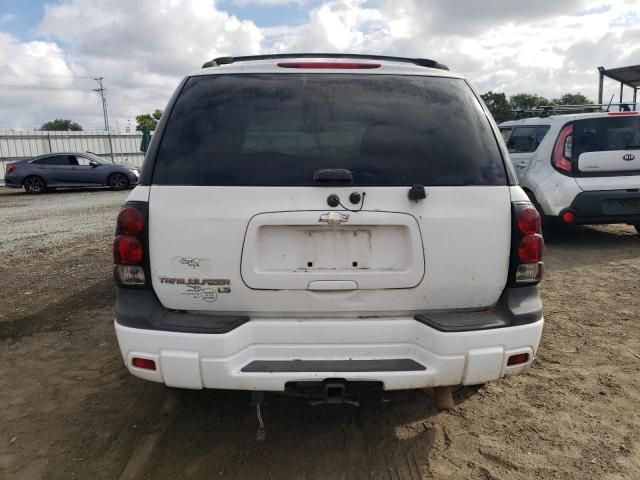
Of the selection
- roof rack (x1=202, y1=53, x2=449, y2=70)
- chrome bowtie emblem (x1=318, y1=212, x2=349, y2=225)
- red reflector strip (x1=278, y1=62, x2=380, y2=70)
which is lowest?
chrome bowtie emblem (x1=318, y1=212, x2=349, y2=225)

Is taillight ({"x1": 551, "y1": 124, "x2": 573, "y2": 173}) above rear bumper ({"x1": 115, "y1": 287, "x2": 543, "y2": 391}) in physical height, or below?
above

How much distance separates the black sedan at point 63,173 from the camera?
18.4 meters

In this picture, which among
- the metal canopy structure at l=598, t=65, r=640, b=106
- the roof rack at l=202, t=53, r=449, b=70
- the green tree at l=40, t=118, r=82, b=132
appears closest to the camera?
the roof rack at l=202, t=53, r=449, b=70

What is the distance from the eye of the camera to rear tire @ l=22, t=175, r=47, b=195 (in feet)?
60.6

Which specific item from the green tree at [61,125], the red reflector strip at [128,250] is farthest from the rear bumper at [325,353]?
the green tree at [61,125]

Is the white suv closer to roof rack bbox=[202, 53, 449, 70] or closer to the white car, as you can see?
roof rack bbox=[202, 53, 449, 70]

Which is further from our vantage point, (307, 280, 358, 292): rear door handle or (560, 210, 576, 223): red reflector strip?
(560, 210, 576, 223): red reflector strip

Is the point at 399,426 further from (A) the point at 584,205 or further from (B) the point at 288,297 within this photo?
(A) the point at 584,205

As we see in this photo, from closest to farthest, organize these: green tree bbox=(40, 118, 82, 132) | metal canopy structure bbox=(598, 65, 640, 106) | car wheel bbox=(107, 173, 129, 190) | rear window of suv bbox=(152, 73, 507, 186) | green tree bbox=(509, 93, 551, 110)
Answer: rear window of suv bbox=(152, 73, 507, 186) → metal canopy structure bbox=(598, 65, 640, 106) → car wheel bbox=(107, 173, 129, 190) → green tree bbox=(509, 93, 551, 110) → green tree bbox=(40, 118, 82, 132)

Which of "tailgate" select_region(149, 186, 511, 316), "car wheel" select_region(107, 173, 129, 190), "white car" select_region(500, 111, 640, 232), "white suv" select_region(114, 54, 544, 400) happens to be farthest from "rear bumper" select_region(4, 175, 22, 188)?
"tailgate" select_region(149, 186, 511, 316)

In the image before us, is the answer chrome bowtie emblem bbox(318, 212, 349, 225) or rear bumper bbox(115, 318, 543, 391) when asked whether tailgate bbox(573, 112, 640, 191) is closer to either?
rear bumper bbox(115, 318, 543, 391)

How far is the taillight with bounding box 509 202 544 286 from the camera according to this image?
7.67 ft

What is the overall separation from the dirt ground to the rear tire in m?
16.2

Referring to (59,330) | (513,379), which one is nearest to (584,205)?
(513,379)
